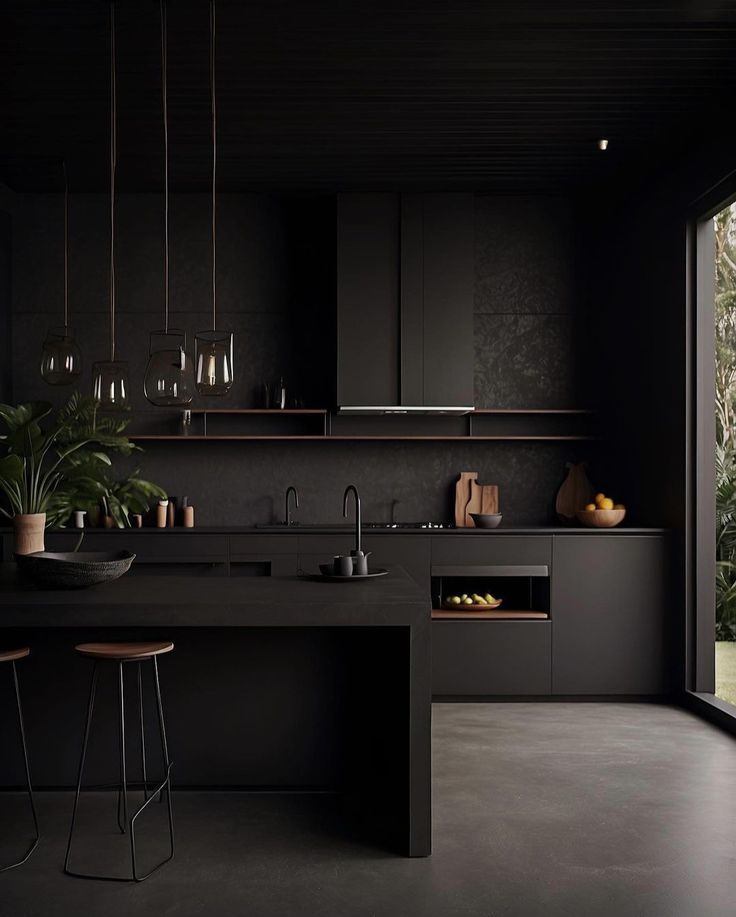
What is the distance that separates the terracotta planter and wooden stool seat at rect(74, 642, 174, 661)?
0.81 metres

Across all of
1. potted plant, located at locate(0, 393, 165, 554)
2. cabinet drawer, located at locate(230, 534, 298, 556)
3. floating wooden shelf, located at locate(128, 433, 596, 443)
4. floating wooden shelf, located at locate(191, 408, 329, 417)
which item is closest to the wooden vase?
floating wooden shelf, located at locate(128, 433, 596, 443)

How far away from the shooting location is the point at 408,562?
19.0 feet

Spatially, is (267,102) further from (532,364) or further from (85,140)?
(532,364)

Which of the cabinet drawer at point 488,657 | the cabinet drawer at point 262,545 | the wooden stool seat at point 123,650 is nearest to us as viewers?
the wooden stool seat at point 123,650

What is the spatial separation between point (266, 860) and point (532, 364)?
432cm

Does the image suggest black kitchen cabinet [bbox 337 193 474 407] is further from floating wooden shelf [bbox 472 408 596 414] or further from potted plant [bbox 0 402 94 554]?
potted plant [bbox 0 402 94 554]

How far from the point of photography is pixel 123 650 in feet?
10.7

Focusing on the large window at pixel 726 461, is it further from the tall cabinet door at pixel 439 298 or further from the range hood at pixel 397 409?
the range hood at pixel 397 409

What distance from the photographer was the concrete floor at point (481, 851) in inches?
113

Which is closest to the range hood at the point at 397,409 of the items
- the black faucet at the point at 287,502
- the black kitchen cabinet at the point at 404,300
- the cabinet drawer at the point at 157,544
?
the black kitchen cabinet at the point at 404,300

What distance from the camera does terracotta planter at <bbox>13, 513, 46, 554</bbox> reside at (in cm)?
396

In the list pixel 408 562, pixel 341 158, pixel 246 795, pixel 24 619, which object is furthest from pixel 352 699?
pixel 341 158

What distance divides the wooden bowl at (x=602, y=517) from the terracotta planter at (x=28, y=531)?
3.41m

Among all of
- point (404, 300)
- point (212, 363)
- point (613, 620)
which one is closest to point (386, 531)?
point (613, 620)
